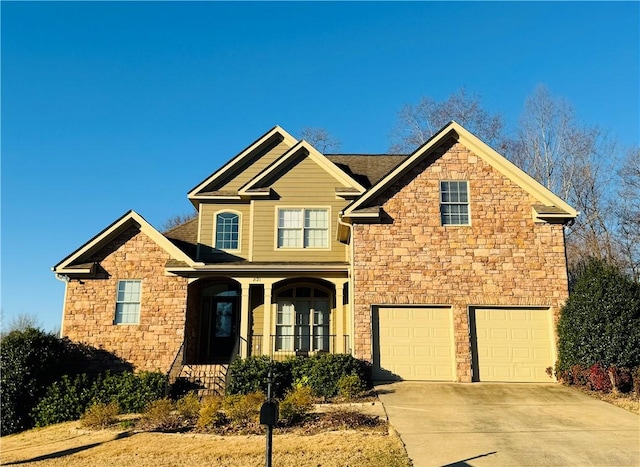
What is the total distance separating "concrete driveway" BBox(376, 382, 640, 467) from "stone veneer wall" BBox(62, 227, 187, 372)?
23.4 feet

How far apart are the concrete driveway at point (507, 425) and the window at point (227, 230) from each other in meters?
8.00

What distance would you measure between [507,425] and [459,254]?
5.83 meters

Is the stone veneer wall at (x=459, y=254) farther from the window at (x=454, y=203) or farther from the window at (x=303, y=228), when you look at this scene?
the window at (x=303, y=228)

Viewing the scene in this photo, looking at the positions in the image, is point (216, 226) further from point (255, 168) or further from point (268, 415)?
point (268, 415)

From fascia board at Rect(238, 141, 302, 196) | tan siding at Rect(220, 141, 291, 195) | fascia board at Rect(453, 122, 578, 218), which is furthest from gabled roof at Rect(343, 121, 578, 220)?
tan siding at Rect(220, 141, 291, 195)

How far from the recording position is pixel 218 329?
18.5m

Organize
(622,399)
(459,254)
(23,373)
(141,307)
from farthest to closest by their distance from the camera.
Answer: (141,307) → (459,254) → (23,373) → (622,399)

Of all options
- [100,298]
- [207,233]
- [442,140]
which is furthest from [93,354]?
[442,140]

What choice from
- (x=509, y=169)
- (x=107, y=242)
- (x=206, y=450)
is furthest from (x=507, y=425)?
(x=107, y=242)

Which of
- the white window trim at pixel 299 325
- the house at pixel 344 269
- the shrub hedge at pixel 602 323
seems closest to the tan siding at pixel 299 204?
the house at pixel 344 269

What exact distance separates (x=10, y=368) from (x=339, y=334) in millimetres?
9429

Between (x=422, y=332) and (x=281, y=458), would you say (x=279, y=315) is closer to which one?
(x=422, y=332)

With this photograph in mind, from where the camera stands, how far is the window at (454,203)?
1505 centimetres

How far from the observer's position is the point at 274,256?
17750mm
